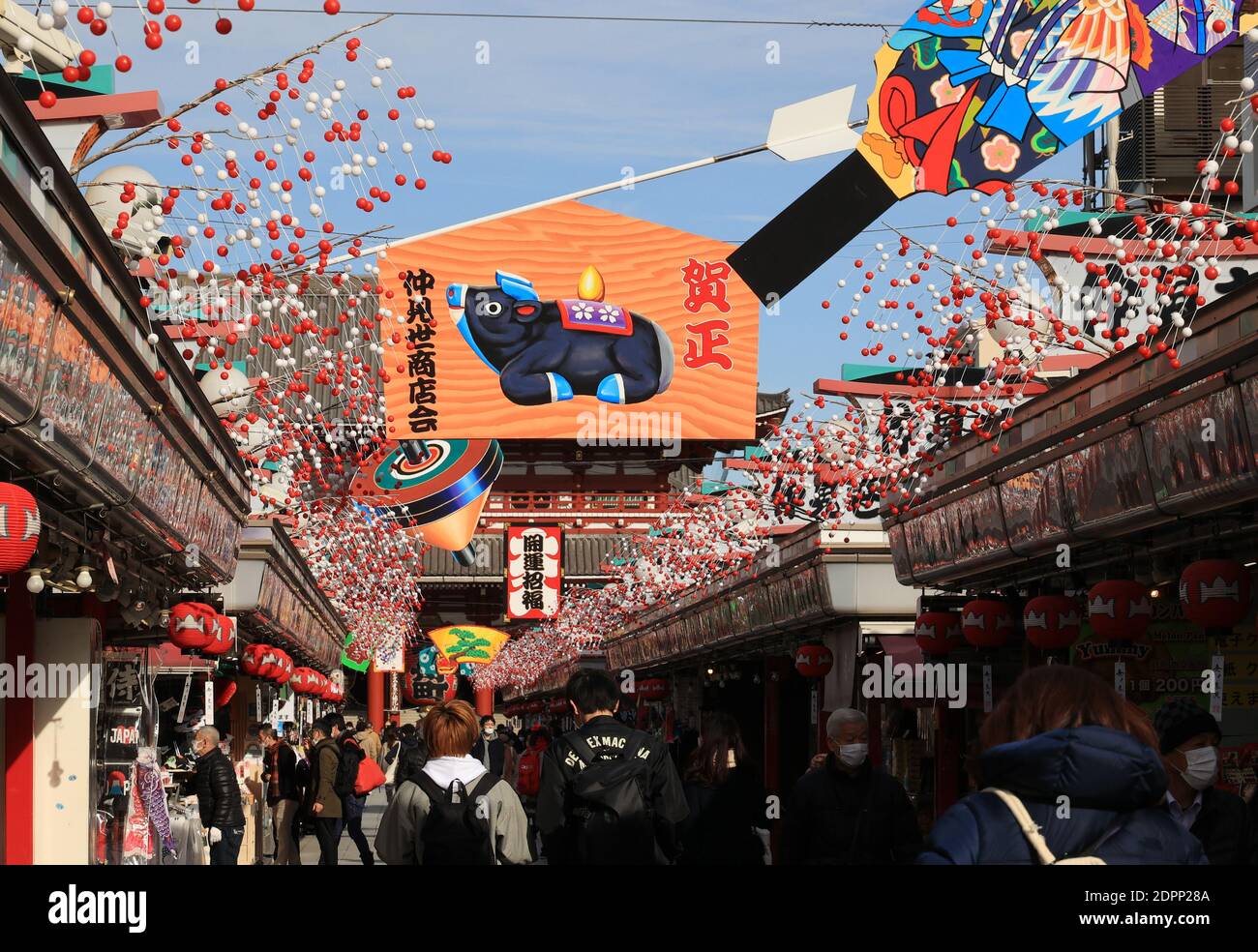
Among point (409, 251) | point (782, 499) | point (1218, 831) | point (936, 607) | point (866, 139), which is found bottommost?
point (1218, 831)

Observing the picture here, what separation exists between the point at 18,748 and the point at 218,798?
3785 millimetres

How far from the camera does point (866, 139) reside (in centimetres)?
973

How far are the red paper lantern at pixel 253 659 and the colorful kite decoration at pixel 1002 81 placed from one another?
8741 millimetres

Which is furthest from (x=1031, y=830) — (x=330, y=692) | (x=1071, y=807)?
(x=330, y=692)

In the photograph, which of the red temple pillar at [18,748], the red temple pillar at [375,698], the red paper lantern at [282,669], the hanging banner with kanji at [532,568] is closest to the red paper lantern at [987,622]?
the red temple pillar at [18,748]

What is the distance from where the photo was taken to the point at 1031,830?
134 inches

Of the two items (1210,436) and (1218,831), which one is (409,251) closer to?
(1210,436)

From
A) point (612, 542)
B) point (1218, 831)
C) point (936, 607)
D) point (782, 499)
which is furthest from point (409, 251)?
point (612, 542)

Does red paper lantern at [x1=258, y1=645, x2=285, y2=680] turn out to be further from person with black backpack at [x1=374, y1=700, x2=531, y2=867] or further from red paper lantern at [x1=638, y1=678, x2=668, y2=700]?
red paper lantern at [x1=638, y1=678, x2=668, y2=700]

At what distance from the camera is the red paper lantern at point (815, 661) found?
15.9m

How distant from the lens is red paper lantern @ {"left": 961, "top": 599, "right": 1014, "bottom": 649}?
36.0ft

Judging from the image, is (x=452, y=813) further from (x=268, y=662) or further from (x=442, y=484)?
(x=442, y=484)

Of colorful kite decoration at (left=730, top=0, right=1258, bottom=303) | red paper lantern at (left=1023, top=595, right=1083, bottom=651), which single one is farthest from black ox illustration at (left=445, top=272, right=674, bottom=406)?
red paper lantern at (left=1023, top=595, right=1083, bottom=651)
